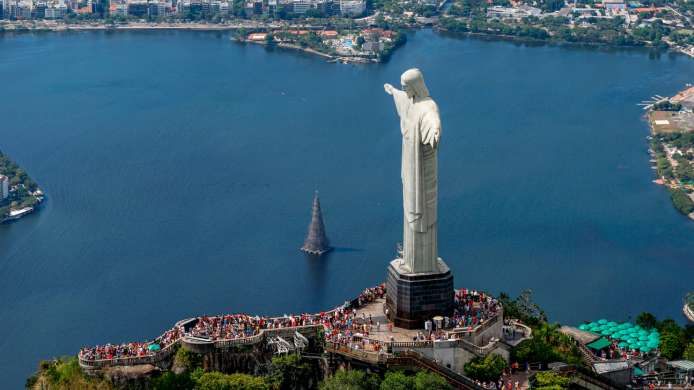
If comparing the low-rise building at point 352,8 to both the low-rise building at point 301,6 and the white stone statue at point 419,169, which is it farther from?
the white stone statue at point 419,169

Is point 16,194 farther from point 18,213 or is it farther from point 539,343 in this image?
point 539,343

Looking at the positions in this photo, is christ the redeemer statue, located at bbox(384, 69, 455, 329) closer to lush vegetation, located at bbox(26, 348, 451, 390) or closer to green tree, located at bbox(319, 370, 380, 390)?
lush vegetation, located at bbox(26, 348, 451, 390)

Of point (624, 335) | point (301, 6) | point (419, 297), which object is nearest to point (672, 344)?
point (624, 335)

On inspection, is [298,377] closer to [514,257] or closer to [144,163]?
[514,257]

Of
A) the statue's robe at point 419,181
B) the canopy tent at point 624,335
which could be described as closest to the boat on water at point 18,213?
the canopy tent at point 624,335

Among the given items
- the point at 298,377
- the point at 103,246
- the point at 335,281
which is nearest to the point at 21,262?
the point at 103,246

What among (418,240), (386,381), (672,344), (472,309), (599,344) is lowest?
(599,344)
